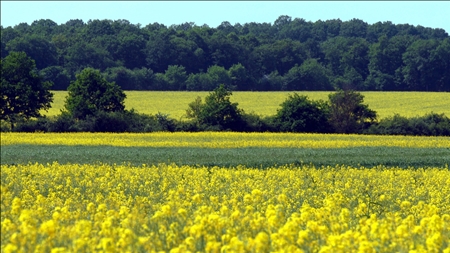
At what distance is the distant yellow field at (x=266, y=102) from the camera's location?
67.9m

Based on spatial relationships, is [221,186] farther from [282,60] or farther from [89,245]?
[282,60]

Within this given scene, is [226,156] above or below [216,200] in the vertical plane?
below

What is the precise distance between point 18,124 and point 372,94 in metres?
50.8

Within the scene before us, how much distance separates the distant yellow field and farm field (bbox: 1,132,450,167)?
59.2 feet

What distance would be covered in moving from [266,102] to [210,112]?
26.0 metres

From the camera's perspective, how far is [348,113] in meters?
55.9

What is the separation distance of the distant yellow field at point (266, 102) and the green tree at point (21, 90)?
748 cm

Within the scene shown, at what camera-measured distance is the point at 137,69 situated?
99.1m

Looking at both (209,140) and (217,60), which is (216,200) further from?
(217,60)

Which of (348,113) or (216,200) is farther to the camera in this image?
(348,113)

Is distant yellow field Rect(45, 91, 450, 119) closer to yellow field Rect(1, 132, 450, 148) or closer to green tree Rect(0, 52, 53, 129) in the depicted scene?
green tree Rect(0, 52, 53, 129)

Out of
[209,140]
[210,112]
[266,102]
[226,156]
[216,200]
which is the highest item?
[216,200]

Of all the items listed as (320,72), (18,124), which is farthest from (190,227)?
(320,72)

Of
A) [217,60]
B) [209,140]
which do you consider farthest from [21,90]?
[217,60]
